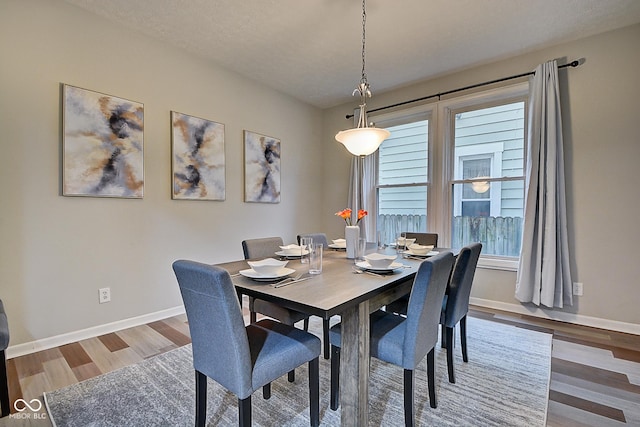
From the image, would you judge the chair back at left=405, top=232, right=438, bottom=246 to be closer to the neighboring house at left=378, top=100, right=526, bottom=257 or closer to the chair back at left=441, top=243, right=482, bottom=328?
the chair back at left=441, top=243, right=482, bottom=328

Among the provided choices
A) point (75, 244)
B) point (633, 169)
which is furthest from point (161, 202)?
point (633, 169)

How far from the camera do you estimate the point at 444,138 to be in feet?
11.9

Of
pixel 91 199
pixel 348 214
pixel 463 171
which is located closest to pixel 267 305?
pixel 348 214

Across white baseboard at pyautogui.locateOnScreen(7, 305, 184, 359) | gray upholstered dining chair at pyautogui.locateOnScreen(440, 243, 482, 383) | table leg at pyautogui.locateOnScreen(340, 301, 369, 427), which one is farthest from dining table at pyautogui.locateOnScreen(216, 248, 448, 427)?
white baseboard at pyautogui.locateOnScreen(7, 305, 184, 359)

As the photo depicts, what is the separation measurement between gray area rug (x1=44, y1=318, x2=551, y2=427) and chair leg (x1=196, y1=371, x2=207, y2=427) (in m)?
0.22

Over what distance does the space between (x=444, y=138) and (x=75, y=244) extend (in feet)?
12.5

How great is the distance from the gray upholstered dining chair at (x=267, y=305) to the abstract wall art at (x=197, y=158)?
46.7 inches

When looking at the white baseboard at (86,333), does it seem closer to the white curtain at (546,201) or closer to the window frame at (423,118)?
the window frame at (423,118)

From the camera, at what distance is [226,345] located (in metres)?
1.19

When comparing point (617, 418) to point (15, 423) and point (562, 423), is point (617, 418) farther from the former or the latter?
point (15, 423)

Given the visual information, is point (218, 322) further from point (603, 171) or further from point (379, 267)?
point (603, 171)

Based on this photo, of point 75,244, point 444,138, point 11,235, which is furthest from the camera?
point 444,138

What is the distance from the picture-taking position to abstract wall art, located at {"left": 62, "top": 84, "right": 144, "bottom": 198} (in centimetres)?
235

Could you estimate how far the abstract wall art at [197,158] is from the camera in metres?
2.99
